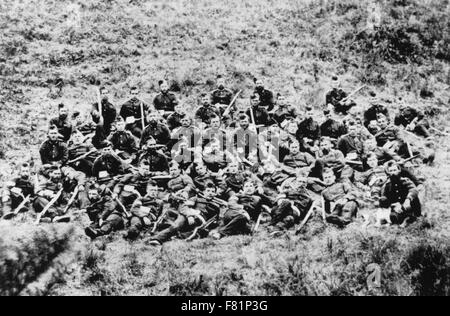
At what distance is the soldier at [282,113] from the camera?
14.7 metres

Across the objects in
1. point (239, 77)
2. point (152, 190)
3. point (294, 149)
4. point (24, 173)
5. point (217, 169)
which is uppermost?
point (239, 77)

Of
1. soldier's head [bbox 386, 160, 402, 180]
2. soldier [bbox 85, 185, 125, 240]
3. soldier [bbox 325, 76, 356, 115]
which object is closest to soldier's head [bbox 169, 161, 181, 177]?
soldier [bbox 85, 185, 125, 240]

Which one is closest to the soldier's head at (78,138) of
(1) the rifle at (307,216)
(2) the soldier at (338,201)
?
(1) the rifle at (307,216)

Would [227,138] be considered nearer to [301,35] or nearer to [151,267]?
[151,267]

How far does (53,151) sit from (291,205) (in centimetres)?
609

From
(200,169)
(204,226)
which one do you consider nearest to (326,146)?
(200,169)

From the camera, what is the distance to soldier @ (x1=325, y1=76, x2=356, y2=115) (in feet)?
51.6

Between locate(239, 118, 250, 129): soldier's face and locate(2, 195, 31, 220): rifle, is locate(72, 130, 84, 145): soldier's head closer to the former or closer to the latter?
locate(2, 195, 31, 220): rifle

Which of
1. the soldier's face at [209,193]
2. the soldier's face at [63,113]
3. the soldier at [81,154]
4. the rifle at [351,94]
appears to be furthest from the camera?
the rifle at [351,94]

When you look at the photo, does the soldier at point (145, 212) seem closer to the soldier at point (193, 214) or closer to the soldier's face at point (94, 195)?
the soldier at point (193, 214)

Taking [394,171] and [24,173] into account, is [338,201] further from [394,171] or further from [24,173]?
[24,173]

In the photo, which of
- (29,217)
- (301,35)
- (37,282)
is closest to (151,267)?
(37,282)

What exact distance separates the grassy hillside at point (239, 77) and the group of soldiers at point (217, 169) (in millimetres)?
495

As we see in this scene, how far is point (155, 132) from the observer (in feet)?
43.1
